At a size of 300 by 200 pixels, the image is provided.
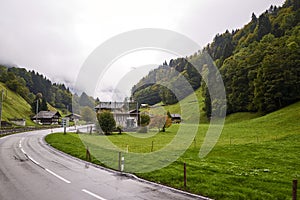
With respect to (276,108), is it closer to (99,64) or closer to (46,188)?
(99,64)

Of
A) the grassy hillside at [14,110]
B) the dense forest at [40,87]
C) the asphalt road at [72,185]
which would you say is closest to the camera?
the asphalt road at [72,185]

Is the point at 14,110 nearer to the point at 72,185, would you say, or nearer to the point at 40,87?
the point at 40,87

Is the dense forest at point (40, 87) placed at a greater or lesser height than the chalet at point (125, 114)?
greater

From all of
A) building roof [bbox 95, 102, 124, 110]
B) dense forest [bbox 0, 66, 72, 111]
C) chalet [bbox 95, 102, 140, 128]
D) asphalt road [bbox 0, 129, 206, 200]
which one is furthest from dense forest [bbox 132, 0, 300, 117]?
dense forest [bbox 0, 66, 72, 111]

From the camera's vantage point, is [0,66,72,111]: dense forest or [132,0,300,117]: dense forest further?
[0,66,72,111]: dense forest

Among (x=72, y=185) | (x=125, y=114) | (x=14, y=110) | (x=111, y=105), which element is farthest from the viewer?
(x=14, y=110)

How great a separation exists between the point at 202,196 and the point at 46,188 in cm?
634

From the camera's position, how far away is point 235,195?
9141 mm

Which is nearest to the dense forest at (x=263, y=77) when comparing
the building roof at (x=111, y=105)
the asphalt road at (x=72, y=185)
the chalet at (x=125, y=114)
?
the chalet at (x=125, y=114)

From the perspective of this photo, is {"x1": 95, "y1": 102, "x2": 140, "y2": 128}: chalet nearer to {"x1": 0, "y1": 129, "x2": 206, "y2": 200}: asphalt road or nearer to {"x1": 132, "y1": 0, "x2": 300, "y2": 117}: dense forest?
{"x1": 132, "y1": 0, "x2": 300, "y2": 117}: dense forest

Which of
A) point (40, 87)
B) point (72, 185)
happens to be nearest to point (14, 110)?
point (40, 87)

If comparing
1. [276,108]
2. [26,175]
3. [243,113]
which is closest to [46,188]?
[26,175]

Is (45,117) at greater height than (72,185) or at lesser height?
greater

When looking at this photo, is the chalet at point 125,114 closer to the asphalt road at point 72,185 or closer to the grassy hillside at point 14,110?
the grassy hillside at point 14,110
